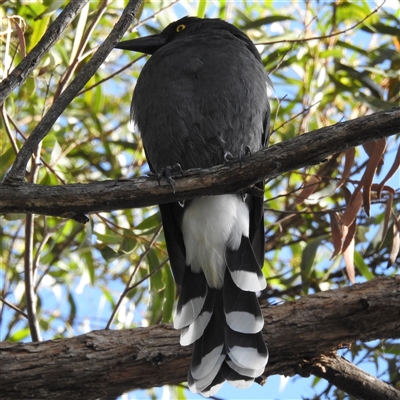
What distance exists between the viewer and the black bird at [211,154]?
3412 millimetres

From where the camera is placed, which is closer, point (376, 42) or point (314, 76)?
point (314, 76)

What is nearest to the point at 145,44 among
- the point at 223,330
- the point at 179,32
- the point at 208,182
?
the point at 179,32

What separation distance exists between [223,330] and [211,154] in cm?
86

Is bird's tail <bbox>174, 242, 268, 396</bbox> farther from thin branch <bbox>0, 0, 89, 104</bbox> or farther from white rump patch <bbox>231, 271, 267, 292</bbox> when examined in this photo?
thin branch <bbox>0, 0, 89, 104</bbox>

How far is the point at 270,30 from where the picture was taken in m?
4.91

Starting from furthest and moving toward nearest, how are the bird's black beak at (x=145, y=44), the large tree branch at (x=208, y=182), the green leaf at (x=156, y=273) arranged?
the bird's black beak at (x=145, y=44), the green leaf at (x=156, y=273), the large tree branch at (x=208, y=182)

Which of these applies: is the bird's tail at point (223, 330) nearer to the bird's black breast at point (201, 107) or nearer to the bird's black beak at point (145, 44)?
the bird's black breast at point (201, 107)

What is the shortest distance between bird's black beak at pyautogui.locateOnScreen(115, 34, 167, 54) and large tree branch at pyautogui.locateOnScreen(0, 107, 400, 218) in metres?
1.55

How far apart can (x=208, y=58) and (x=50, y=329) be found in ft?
8.01

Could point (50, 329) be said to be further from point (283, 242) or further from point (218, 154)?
point (218, 154)

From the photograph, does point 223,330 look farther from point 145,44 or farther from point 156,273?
point 145,44

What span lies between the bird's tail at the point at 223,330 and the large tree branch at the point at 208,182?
0.72 metres

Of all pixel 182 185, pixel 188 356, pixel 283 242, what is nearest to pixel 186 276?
pixel 188 356

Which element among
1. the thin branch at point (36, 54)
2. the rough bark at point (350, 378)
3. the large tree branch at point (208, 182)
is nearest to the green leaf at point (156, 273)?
the rough bark at point (350, 378)
